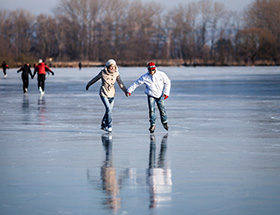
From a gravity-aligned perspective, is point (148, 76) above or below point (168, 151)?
above

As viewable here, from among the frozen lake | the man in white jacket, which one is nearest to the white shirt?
the man in white jacket

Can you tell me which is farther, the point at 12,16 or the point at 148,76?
the point at 12,16

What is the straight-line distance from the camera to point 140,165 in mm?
8125

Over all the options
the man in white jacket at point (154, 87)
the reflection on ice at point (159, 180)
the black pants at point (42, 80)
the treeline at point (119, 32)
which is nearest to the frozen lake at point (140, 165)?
the reflection on ice at point (159, 180)

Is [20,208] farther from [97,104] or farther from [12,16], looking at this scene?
[12,16]

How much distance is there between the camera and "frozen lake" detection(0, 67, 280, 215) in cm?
578

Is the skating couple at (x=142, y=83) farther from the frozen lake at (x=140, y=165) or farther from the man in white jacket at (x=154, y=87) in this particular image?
the frozen lake at (x=140, y=165)

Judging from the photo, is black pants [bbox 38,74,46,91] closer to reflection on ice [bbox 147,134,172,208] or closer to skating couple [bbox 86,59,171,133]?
skating couple [bbox 86,59,171,133]

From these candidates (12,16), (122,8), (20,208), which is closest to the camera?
(20,208)

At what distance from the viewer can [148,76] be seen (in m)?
12.2

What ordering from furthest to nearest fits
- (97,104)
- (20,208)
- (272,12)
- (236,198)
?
(272,12), (97,104), (236,198), (20,208)

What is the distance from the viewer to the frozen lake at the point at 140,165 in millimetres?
5781

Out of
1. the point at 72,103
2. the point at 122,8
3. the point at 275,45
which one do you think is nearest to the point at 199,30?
the point at 122,8

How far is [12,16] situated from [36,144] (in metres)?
121
